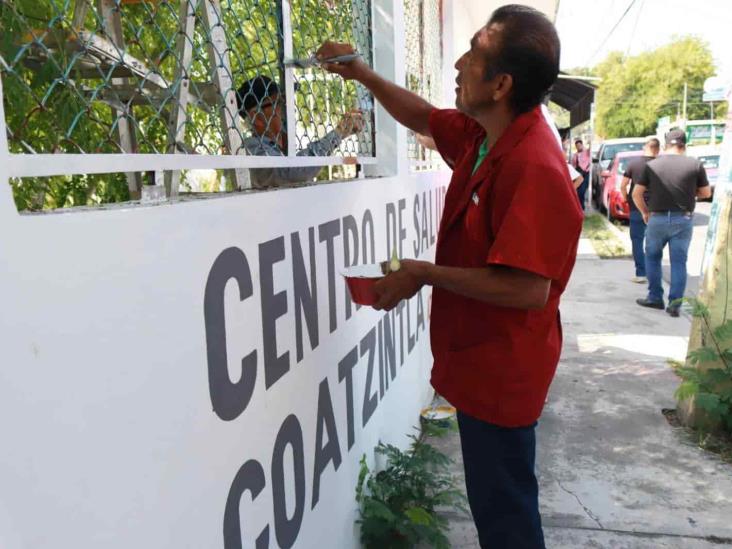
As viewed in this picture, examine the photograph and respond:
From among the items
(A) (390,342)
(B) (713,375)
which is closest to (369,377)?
(A) (390,342)

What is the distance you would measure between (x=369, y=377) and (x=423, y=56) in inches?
122

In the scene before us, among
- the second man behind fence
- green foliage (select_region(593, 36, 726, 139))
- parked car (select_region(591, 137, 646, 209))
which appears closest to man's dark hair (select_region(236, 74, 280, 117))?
the second man behind fence

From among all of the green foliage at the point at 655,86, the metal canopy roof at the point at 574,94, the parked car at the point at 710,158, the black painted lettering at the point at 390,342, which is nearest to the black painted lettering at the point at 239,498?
the black painted lettering at the point at 390,342

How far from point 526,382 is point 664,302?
629 cm

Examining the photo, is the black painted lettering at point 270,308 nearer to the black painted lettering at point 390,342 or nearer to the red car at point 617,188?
the black painted lettering at point 390,342

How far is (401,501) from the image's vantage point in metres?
2.76

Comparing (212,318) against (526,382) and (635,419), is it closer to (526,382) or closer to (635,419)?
(526,382)

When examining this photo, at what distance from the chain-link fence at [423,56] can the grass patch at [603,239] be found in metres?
4.88

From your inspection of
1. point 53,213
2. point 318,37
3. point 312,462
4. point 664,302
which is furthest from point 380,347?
point 664,302

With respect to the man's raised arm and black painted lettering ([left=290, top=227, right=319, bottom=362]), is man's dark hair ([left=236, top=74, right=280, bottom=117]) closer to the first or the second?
the man's raised arm

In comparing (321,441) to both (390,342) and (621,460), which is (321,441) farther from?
(621,460)

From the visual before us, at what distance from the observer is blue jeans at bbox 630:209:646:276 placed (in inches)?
331

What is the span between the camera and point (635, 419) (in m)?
4.41

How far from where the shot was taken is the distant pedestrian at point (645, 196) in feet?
25.6
